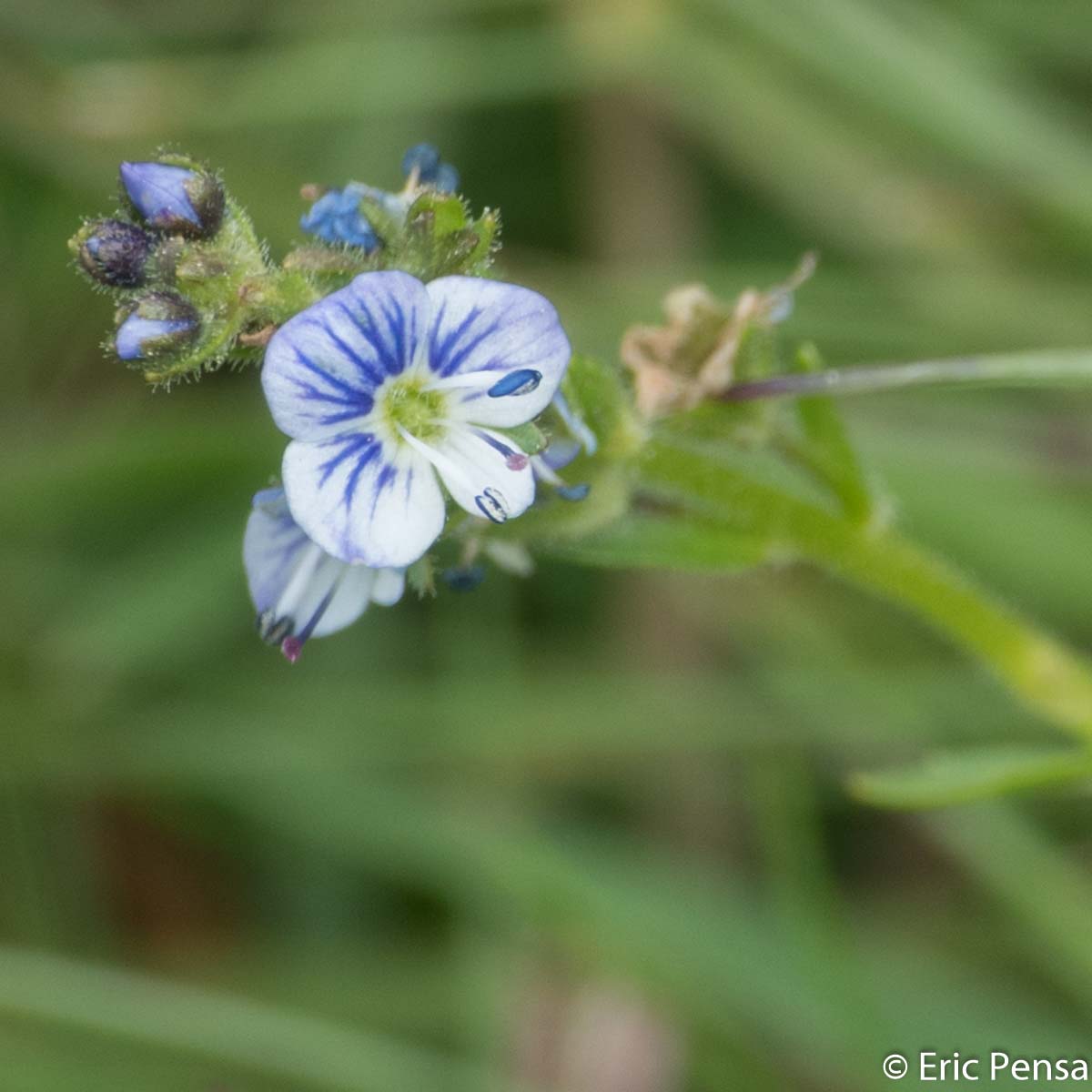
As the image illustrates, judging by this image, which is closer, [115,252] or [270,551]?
[115,252]

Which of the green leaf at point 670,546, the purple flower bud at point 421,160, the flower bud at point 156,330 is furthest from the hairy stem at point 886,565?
the flower bud at point 156,330

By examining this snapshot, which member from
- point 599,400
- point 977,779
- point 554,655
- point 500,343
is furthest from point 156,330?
point 554,655

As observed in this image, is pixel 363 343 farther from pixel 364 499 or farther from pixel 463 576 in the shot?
pixel 463 576

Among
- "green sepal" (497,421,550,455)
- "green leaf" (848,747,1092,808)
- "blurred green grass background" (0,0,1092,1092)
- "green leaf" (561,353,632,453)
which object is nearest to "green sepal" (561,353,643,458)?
"green leaf" (561,353,632,453)

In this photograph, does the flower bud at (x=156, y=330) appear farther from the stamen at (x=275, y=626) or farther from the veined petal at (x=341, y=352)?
the stamen at (x=275, y=626)

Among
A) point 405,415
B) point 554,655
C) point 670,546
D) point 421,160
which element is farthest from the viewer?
point 554,655

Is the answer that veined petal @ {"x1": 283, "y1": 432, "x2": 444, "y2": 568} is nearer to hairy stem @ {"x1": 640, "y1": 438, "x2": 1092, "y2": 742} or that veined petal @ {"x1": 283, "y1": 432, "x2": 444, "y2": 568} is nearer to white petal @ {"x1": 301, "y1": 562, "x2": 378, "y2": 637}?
white petal @ {"x1": 301, "y1": 562, "x2": 378, "y2": 637}
